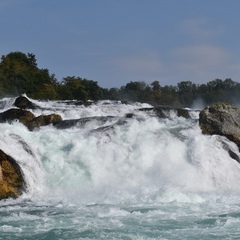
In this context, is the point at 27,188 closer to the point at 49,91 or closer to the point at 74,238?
the point at 74,238

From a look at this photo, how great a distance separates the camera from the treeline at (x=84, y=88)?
5328 centimetres

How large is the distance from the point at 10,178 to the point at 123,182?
11.9ft

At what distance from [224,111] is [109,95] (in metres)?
67.5

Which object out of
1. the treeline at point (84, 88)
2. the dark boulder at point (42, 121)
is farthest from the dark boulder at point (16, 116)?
the treeline at point (84, 88)

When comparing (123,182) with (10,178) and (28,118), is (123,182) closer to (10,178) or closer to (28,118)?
(10,178)

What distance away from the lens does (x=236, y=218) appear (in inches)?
455

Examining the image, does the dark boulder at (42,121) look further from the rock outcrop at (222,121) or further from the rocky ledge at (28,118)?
the rock outcrop at (222,121)

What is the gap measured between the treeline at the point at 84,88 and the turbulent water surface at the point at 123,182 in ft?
111

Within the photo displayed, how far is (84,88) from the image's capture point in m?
57.4

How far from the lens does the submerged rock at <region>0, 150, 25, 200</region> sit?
14144mm

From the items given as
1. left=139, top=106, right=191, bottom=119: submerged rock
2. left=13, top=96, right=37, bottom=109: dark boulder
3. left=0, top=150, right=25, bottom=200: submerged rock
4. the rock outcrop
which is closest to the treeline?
left=13, top=96, right=37, bottom=109: dark boulder

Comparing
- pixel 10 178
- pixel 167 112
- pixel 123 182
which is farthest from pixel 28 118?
pixel 10 178

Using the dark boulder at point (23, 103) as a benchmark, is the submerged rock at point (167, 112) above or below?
below

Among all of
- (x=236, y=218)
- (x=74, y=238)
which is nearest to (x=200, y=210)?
(x=236, y=218)
